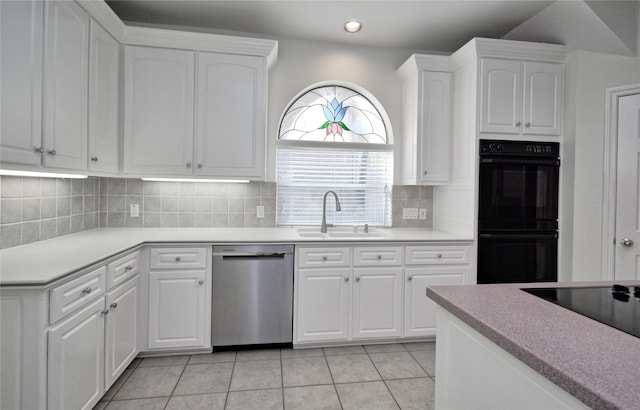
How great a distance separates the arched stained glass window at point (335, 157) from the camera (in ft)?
10.9

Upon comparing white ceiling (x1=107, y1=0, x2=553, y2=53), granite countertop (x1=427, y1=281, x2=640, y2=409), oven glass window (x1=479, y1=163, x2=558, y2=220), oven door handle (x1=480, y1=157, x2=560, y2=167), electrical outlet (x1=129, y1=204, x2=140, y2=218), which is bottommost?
granite countertop (x1=427, y1=281, x2=640, y2=409)

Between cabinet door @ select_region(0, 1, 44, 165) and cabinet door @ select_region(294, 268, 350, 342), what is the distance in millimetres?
1794

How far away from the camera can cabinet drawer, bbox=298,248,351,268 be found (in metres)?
2.64

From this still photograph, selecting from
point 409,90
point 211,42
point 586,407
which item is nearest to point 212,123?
point 211,42

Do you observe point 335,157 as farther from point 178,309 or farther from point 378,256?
point 178,309

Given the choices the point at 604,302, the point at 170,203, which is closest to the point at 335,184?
the point at 170,203

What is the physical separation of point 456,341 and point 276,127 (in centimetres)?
254

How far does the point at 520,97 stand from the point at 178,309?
3.13 metres

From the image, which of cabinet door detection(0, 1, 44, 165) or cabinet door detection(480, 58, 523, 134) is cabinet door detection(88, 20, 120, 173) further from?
cabinet door detection(480, 58, 523, 134)

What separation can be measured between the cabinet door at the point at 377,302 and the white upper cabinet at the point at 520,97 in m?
1.41

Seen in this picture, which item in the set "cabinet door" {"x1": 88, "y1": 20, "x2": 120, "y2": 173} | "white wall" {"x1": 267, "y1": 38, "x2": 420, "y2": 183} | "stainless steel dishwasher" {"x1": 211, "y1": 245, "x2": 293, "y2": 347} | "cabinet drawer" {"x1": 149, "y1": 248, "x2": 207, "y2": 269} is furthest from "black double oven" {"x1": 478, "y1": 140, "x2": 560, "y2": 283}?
"cabinet door" {"x1": 88, "y1": 20, "x2": 120, "y2": 173}

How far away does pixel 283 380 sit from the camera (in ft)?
7.45

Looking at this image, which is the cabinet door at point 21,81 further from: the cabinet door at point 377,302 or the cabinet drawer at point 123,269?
the cabinet door at point 377,302

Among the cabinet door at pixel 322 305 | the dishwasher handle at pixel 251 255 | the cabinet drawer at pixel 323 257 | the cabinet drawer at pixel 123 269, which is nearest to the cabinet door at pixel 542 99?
the cabinet drawer at pixel 323 257
